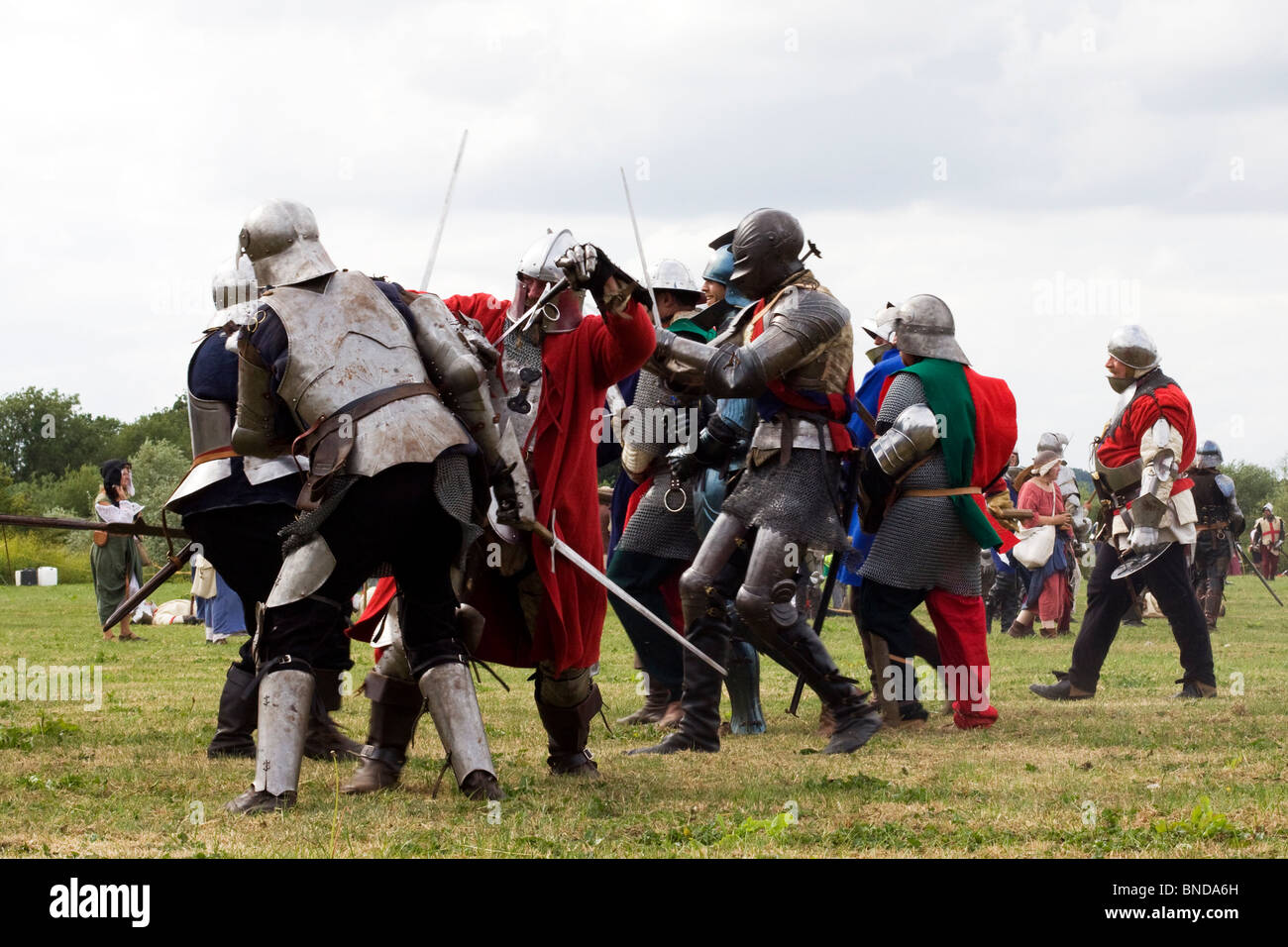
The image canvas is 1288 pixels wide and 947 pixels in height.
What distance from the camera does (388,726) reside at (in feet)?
18.2

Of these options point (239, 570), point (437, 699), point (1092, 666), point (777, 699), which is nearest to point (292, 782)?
A: point (437, 699)

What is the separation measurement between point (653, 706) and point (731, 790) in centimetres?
269

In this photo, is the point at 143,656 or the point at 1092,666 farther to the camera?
the point at 143,656

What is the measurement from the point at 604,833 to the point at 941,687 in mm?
3489

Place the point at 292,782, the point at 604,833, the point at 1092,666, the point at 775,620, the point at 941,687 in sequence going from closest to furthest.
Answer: the point at 604,833
the point at 292,782
the point at 775,620
the point at 941,687
the point at 1092,666

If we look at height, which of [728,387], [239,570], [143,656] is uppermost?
[728,387]

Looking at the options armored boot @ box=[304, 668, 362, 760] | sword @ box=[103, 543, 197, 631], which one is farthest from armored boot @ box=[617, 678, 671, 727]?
sword @ box=[103, 543, 197, 631]

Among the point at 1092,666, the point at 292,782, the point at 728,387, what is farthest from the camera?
the point at 1092,666

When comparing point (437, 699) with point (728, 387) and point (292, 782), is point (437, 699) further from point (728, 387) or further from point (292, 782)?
point (728, 387)

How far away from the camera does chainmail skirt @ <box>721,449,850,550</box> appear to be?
6391 millimetres

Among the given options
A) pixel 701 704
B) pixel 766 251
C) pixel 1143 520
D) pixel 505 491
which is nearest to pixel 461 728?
pixel 505 491

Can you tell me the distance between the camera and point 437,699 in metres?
4.98

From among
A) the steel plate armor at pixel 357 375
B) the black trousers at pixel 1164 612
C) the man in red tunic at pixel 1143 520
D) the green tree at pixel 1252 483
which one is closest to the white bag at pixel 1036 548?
the man in red tunic at pixel 1143 520
